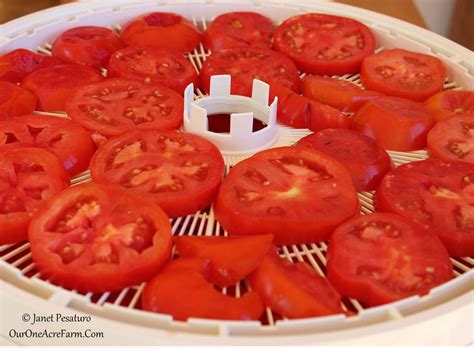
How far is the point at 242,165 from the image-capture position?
3.53 feet

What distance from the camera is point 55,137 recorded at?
1.14m

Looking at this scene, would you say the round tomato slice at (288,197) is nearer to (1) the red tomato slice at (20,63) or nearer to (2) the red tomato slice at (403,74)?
(2) the red tomato slice at (403,74)

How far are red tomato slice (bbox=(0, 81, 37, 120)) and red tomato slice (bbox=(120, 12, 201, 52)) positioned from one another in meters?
0.34

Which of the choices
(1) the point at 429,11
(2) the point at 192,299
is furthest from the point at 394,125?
(1) the point at 429,11

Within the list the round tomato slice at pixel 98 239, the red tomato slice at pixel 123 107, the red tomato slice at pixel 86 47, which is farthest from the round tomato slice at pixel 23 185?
the red tomato slice at pixel 86 47

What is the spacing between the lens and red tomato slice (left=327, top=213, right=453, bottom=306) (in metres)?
0.87

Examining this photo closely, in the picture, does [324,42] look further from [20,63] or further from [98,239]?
[98,239]

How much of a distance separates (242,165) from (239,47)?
0.50m

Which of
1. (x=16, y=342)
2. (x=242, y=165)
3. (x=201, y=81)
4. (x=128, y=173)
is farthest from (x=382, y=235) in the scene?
(x=201, y=81)

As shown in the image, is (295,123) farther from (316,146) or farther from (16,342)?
(16,342)

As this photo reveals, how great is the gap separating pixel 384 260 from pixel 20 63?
88cm

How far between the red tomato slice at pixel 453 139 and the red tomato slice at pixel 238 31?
49 centimetres

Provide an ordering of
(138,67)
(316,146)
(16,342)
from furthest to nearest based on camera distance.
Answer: (138,67), (316,146), (16,342)

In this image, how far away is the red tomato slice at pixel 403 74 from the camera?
1354 millimetres
